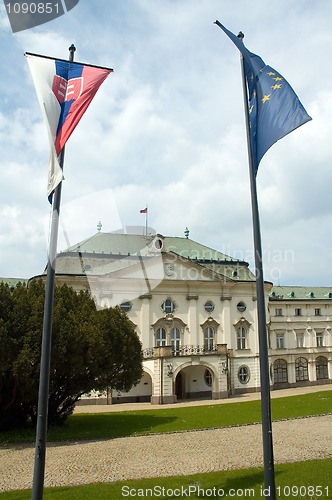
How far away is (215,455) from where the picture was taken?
16281mm

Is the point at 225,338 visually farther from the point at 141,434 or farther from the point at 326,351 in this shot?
the point at 141,434

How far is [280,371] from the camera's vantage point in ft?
174

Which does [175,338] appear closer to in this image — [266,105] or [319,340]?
[319,340]

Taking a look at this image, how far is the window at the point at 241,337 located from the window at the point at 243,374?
2.10m

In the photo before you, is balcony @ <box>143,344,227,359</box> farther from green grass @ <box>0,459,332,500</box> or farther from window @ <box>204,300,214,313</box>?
green grass @ <box>0,459,332,500</box>

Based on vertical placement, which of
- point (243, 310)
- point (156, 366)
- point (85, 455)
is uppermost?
point (243, 310)

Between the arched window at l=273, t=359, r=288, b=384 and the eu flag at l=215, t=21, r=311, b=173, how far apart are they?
46072mm

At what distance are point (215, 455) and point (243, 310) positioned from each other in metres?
31.7

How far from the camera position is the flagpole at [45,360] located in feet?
27.6

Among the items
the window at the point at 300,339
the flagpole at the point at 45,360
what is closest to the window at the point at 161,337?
the window at the point at 300,339

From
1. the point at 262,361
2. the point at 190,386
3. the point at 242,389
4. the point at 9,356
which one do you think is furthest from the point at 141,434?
the point at 242,389

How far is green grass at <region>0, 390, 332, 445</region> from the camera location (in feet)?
71.0

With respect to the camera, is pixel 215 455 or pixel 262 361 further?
pixel 215 455

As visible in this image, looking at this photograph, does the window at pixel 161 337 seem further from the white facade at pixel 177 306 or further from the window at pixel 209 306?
the window at pixel 209 306
